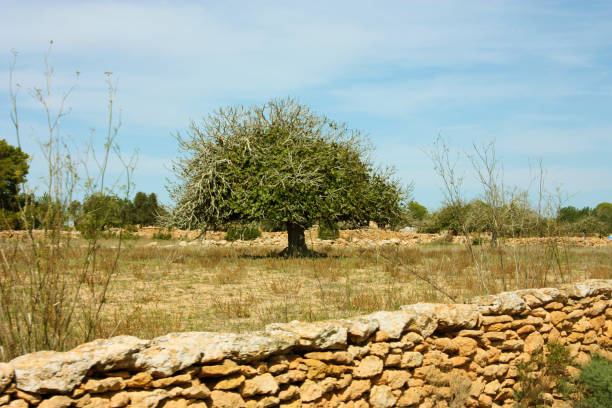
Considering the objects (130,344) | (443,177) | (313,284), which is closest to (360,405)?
(130,344)

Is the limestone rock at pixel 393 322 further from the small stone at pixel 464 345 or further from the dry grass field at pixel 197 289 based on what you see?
the dry grass field at pixel 197 289

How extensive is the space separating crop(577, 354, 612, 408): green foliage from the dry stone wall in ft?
1.40

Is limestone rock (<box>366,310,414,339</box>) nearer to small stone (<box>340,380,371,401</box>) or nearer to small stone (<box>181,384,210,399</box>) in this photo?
small stone (<box>340,380,371,401</box>)

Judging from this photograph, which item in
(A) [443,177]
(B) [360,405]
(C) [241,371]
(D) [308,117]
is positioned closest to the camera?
(C) [241,371]

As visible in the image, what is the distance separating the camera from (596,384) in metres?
5.77

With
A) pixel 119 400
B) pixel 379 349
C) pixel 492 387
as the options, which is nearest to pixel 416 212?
pixel 492 387

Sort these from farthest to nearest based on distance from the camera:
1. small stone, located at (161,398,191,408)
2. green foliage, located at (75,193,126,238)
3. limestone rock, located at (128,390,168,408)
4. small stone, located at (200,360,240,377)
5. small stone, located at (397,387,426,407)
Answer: small stone, located at (397,387,426,407)
green foliage, located at (75,193,126,238)
small stone, located at (200,360,240,377)
small stone, located at (161,398,191,408)
limestone rock, located at (128,390,168,408)

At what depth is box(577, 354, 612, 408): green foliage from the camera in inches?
221

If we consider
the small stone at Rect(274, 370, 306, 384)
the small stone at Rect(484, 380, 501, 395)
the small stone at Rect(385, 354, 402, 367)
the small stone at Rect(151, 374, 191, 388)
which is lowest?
the small stone at Rect(484, 380, 501, 395)

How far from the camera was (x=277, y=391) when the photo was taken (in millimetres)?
3852

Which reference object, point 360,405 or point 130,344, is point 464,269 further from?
point 130,344

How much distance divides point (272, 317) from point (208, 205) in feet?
31.7

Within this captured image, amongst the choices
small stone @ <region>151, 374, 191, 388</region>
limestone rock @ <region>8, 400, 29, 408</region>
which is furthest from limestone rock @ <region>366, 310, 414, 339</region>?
limestone rock @ <region>8, 400, 29, 408</region>

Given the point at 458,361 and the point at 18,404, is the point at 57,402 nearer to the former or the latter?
the point at 18,404
